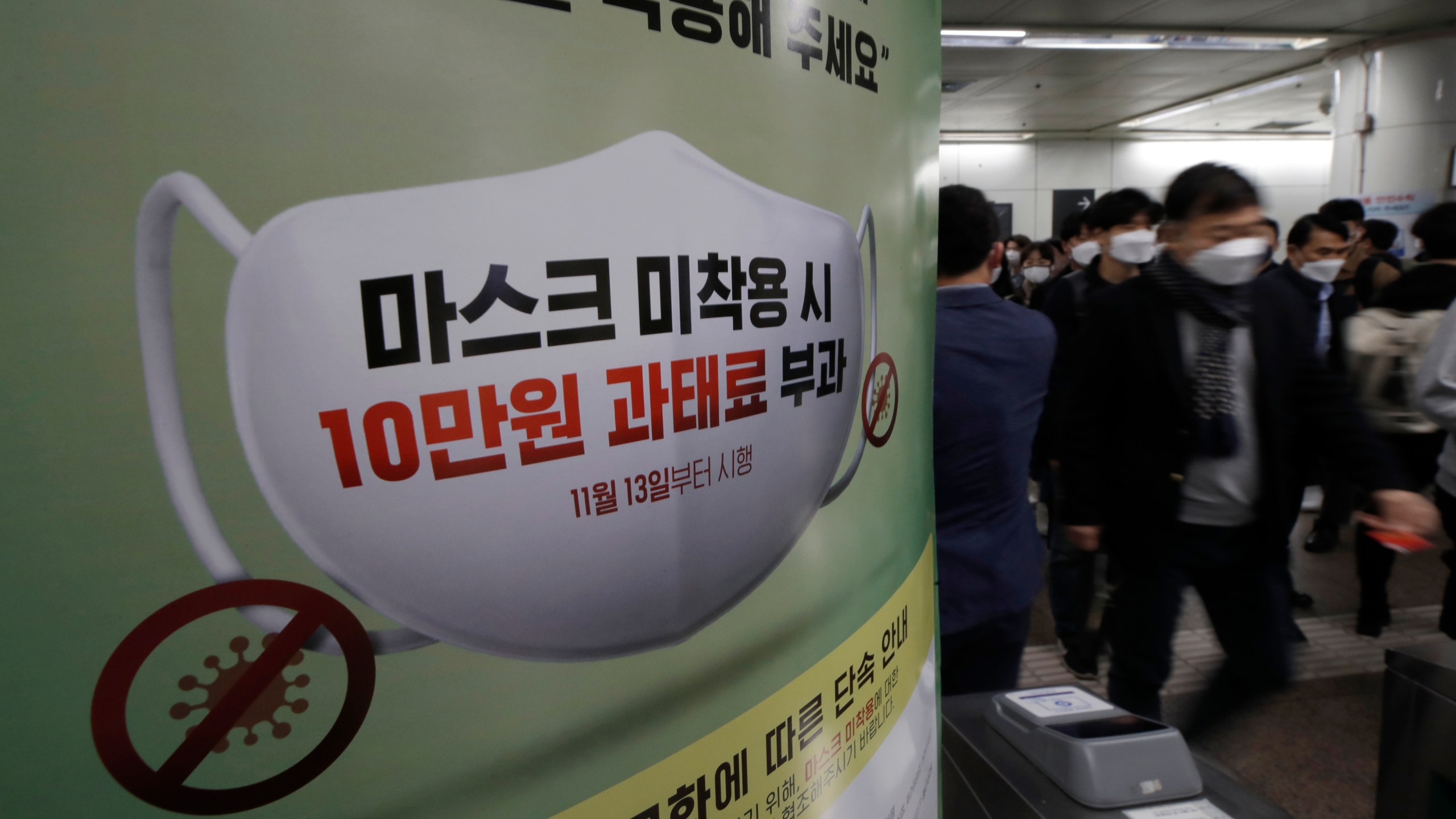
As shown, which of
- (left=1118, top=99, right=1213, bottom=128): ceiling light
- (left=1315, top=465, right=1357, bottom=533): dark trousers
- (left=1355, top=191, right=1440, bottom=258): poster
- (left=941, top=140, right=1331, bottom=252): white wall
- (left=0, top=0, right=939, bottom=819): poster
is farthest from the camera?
(left=941, top=140, right=1331, bottom=252): white wall

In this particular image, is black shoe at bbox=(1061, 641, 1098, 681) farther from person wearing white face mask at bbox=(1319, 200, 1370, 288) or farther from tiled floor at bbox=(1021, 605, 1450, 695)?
person wearing white face mask at bbox=(1319, 200, 1370, 288)

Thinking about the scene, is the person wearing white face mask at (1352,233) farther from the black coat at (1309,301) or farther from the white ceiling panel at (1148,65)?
the white ceiling panel at (1148,65)

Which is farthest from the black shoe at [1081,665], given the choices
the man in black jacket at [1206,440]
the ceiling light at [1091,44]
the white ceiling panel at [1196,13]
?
the ceiling light at [1091,44]

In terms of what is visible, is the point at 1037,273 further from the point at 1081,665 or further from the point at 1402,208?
the point at 1402,208

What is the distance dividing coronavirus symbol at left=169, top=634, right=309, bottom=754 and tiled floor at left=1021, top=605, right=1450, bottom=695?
7.81 ft

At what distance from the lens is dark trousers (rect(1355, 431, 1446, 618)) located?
8.43ft

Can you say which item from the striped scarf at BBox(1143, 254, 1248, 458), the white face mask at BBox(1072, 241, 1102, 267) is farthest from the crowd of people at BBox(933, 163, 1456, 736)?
the white face mask at BBox(1072, 241, 1102, 267)

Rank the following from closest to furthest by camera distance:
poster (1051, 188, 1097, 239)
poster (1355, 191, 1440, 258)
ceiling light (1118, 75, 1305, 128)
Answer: poster (1355, 191, 1440, 258)
ceiling light (1118, 75, 1305, 128)
poster (1051, 188, 1097, 239)

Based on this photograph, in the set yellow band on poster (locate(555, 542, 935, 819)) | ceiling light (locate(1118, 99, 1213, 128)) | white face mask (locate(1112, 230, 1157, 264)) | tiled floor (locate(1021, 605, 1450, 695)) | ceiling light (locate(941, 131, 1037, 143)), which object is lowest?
tiled floor (locate(1021, 605, 1450, 695))

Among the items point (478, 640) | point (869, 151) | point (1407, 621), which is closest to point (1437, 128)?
point (1407, 621)

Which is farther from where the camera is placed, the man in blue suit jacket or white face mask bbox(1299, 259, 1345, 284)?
white face mask bbox(1299, 259, 1345, 284)

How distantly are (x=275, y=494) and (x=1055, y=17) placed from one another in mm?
6342

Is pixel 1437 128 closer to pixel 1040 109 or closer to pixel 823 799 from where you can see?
pixel 1040 109

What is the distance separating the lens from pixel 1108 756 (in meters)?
1.04
